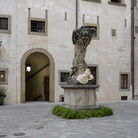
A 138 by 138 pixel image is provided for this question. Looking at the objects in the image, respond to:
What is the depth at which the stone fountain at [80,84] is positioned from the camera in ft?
29.1

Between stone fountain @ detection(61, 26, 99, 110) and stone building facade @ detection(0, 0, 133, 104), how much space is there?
240 inches

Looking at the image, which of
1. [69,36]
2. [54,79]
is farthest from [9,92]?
[69,36]

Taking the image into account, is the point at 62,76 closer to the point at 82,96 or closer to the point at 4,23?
the point at 4,23

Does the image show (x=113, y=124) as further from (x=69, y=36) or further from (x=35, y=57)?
(x=35, y=57)

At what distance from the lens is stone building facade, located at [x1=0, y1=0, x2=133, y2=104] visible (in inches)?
577

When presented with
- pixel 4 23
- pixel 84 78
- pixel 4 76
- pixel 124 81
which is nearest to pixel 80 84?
pixel 84 78

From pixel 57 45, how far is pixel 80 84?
7279 millimetres

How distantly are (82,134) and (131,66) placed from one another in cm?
1313

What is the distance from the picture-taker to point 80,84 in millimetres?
8977

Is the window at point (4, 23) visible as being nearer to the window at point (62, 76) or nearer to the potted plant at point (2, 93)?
the potted plant at point (2, 93)

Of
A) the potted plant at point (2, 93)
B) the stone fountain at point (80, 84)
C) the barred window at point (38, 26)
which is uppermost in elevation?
the barred window at point (38, 26)

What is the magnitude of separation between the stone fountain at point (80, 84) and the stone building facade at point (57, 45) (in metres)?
6.10

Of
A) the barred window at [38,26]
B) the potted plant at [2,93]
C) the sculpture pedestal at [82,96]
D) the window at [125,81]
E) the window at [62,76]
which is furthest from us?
the window at [125,81]

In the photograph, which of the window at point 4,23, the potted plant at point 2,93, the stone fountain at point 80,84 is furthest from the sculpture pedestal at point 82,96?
the window at point 4,23
